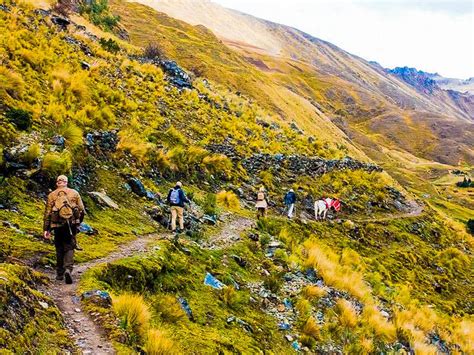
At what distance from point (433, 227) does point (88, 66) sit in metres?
31.0

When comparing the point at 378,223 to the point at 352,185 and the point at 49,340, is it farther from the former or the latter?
the point at 49,340

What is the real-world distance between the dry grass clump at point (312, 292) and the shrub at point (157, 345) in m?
7.69

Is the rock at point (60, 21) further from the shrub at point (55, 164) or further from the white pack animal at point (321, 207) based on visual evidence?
the white pack animal at point (321, 207)

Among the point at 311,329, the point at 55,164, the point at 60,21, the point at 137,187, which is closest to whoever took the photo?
the point at 311,329

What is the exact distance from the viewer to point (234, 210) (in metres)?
25.3

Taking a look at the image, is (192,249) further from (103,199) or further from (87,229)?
(103,199)

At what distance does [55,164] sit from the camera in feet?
49.8

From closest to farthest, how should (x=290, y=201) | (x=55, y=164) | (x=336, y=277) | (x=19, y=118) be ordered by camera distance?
(x=55, y=164)
(x=19, y=118)
(x=336, y=277)
(x=290, y=201)

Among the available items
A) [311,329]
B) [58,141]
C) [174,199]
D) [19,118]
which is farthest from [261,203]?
[19,118]

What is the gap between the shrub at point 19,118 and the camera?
16500 mm

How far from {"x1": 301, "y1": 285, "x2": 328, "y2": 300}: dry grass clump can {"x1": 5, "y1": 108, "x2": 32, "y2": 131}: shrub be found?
36.8 ft

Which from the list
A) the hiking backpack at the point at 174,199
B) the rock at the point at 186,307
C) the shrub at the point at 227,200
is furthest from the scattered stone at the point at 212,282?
the shrub at the point at 227,200

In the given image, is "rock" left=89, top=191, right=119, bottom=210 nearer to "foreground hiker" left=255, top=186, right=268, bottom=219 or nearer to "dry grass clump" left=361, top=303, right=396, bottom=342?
"dry grass clump" left=361, top=303, right=396, bottom=342

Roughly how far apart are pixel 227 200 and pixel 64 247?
16.2 metres
